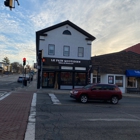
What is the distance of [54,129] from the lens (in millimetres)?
7141

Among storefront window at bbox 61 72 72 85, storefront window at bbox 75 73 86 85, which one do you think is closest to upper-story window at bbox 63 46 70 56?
storefront window at bbox 61 72 72 85

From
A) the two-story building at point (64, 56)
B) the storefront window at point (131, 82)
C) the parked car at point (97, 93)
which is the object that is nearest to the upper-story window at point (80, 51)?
the two-story building at point (64, 56)

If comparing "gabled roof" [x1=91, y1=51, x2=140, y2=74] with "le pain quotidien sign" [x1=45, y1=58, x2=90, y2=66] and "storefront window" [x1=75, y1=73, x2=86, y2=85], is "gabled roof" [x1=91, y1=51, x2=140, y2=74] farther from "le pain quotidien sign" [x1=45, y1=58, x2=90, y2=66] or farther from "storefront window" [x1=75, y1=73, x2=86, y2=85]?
"storefront window" [x1=75, y1=73, x2=86, y2=85]

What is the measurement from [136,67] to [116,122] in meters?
22.2

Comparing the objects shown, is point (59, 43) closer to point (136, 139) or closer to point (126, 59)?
point (126, 59)

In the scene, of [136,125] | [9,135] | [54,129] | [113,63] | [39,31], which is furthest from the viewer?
[113,63]

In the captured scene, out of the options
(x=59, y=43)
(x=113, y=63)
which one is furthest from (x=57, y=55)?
(x=113, y=63)

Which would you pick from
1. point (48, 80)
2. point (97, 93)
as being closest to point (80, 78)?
point (48, 80)

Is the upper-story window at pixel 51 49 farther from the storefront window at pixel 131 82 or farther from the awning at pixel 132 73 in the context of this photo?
the storefront window at pixel 131 82

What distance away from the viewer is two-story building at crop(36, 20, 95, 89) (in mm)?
27047

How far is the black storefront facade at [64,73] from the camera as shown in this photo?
27062 mm

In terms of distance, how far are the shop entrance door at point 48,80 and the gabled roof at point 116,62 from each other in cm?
628

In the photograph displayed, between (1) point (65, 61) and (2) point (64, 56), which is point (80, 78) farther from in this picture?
(2) point (64, 56)

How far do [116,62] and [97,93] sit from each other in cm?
1399
